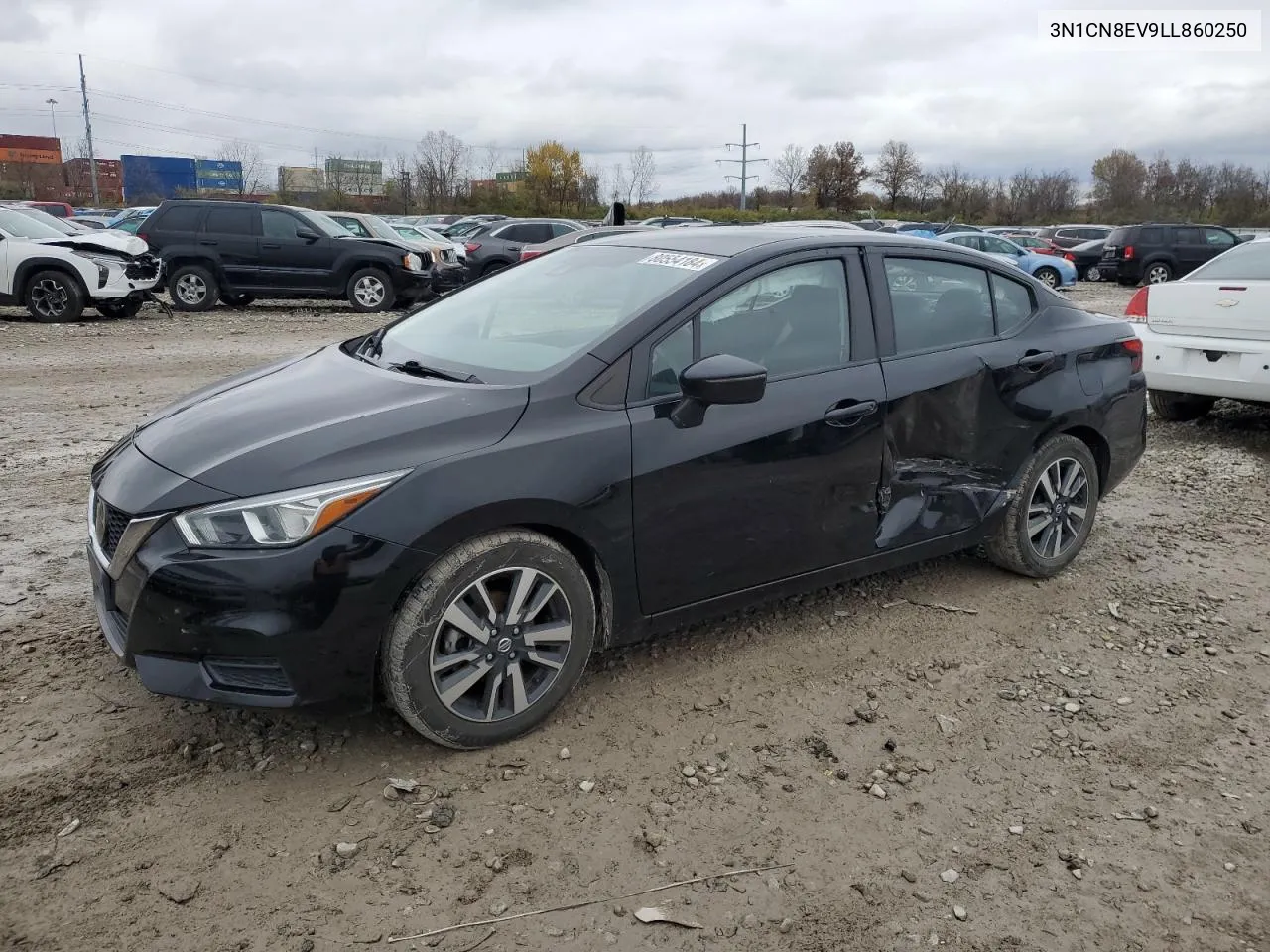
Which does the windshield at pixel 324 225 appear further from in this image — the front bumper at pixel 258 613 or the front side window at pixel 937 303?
the front bumper at pixel 258 613

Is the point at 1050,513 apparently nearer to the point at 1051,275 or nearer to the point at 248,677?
the point at 248,677

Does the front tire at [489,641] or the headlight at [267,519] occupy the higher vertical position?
the headlight at [267,519]

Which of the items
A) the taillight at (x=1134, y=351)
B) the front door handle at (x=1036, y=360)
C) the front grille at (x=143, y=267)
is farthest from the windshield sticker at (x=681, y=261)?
the front grille at (x=143, y=267)

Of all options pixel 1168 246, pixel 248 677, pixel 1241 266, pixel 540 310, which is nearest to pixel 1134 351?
pixel 540 310

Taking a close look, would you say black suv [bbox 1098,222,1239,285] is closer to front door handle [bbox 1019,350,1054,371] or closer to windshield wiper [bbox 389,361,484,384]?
front door handle [bbox 1019,350,1054,371]

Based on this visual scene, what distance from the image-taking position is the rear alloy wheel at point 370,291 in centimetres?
1556

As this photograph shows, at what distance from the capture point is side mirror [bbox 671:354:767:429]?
3170 mm

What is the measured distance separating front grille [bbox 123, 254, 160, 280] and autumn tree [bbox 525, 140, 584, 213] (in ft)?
167

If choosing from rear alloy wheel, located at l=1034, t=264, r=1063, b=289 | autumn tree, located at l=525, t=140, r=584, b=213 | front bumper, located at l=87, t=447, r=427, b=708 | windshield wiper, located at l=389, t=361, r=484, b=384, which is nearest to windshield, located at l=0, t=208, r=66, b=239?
windshield wiper, located at l=389, t=361, r=484, b=384

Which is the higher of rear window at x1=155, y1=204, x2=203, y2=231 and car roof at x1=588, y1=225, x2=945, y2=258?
rear window at x1=155, y1=204, x2=203, y2=231

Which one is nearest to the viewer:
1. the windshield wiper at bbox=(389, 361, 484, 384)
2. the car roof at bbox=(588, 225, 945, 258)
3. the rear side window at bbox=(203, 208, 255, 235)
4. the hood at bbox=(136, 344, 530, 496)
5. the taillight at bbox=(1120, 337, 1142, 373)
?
the hood at bbox=(136, 344, 530, 496)

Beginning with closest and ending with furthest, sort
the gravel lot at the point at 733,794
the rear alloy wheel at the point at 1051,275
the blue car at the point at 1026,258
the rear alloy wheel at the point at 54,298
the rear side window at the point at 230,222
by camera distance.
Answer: the gravel lot at the point at 733,794 → the rear alloy wheel at the point at 54,298 → the rear side window at the point at 230,222 → the blue car at the point at 1026,258 → the rear alloy wheel at the point at 1051,275

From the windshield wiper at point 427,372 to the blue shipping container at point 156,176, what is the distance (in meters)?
74.5

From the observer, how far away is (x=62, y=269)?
12.9 m
